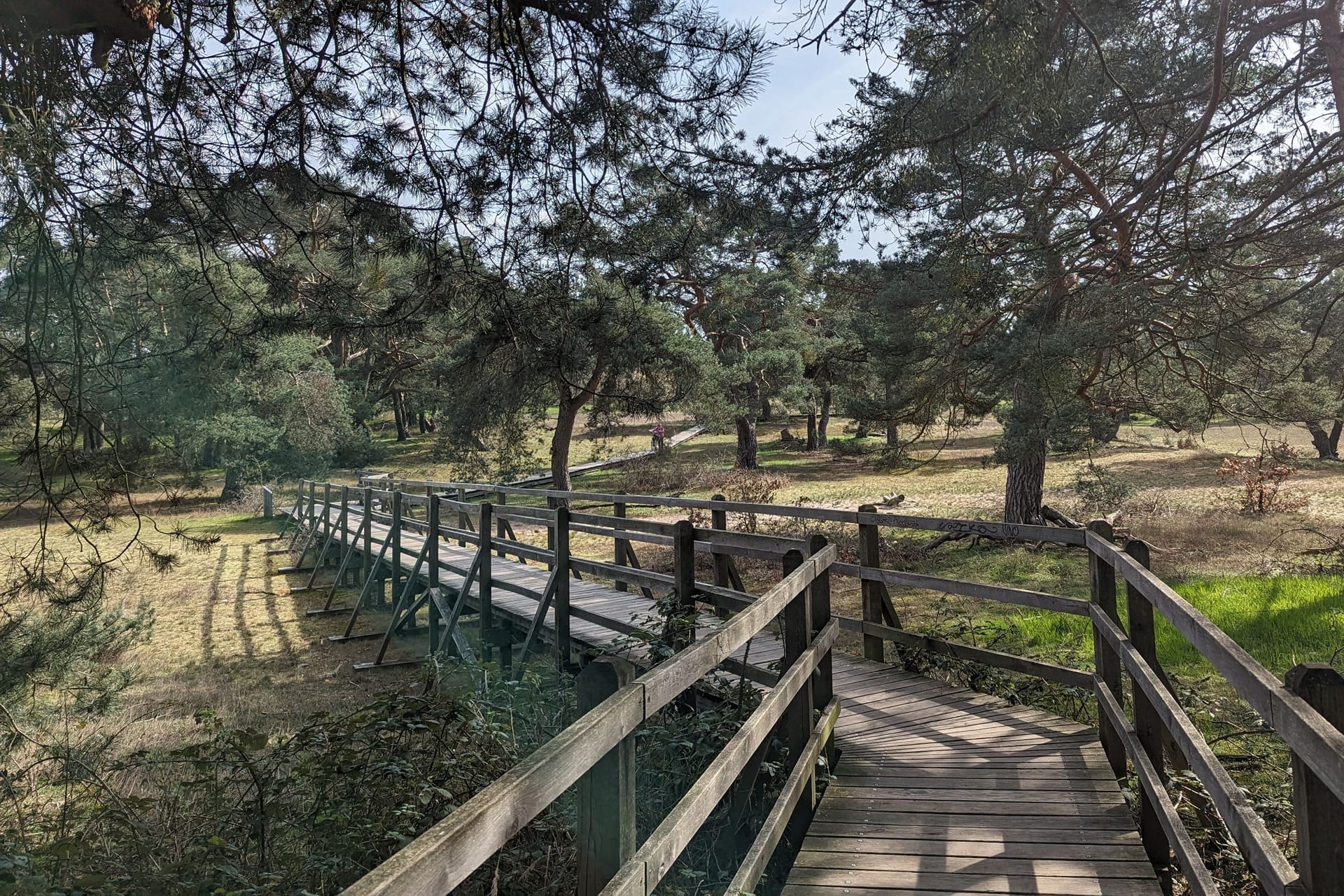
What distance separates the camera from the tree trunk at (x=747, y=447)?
3086cm

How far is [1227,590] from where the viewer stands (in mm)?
9445

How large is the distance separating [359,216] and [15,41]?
1.87 metres

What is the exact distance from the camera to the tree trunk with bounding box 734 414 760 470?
30.9m

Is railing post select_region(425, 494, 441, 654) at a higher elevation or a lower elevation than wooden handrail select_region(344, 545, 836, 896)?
lower

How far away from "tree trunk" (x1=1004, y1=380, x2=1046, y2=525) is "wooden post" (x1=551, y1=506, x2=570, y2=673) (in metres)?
6.45

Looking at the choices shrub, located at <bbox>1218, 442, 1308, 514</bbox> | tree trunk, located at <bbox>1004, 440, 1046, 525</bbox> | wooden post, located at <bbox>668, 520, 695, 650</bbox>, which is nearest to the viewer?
wooden post, located at <bbox>668, 520, 695, 650</bbox>

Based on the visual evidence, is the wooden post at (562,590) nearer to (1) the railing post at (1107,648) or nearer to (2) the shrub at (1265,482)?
(1) the railing post at (1107,648)

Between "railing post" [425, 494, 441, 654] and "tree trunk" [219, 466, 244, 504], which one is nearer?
"railing post" [425, 494, 441, 654]

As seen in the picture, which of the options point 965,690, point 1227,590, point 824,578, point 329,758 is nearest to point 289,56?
point 329,758

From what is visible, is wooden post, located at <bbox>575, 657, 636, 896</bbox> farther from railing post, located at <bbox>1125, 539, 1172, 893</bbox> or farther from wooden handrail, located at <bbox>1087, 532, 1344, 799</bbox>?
railing post, located at <bbox>1125, 539, 1172, 893</bbox>

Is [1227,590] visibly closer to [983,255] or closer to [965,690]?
[983,255]

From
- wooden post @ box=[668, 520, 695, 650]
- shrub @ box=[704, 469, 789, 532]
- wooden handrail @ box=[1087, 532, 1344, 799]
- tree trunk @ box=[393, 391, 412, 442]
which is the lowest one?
shrub @ box=[704, 469, 789, 532]

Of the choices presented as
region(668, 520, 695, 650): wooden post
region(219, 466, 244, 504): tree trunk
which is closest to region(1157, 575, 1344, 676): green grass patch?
region(668, 520, 695, 650): wooden post

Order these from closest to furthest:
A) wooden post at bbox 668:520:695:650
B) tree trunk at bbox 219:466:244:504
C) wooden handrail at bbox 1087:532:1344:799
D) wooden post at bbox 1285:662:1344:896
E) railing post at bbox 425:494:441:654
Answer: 1. wooden handrail at bbox 1087:532:1344:799
2. wooden post at bbox 1285:662:1344:896
3. wooden post at bbox 668:520:695:650
4. railing post at bbox 425:494:441:654
5. tree trunk at bbox 219:466:244:504
